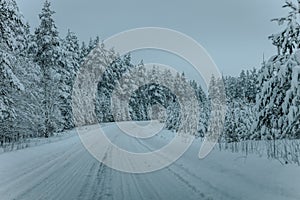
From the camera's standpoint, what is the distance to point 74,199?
25.0ft

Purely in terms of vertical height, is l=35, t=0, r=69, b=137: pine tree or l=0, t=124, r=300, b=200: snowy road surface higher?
l=35, t=0, r=69, b=137: pine tree

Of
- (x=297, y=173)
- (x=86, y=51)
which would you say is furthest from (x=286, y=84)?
(x=86, y=51)

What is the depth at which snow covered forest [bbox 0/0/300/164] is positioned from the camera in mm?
9109

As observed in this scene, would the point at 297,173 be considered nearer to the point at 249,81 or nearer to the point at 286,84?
the point at 286,84

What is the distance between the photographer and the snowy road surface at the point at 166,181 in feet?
24.9

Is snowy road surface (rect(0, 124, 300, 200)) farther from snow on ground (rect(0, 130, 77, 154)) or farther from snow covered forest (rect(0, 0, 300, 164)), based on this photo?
snow on ground (rect(0, 130, 77, 154))

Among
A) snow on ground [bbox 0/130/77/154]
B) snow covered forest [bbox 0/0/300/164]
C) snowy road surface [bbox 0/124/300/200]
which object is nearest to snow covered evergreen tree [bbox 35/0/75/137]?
snow covered forest [bbox 0/0/300/164]

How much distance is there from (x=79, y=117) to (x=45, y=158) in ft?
131

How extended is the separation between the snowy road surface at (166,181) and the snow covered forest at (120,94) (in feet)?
4.03

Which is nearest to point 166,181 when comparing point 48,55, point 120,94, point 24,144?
point 24,144

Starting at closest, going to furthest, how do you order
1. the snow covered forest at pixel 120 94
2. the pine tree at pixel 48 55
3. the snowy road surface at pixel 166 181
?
the snowy road surface at pixel 166 181, the snow covered forest at pixel 120 94, the pine tree at pixel 48 55

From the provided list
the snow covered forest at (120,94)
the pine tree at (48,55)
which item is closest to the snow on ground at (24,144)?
the snow covered forest at (120,94)

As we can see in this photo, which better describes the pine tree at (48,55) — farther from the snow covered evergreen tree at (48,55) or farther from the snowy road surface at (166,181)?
the snowy road surface at (166,181)

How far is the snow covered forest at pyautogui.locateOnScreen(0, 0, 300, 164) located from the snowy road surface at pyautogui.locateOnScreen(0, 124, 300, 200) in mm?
1230
